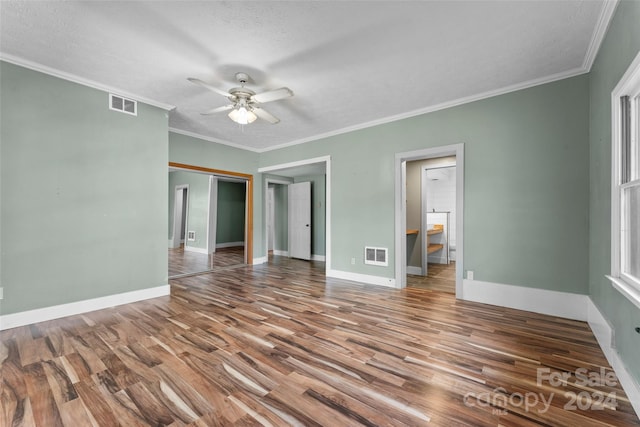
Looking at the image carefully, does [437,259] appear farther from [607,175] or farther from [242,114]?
[242,114]

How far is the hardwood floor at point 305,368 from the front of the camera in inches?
60.6

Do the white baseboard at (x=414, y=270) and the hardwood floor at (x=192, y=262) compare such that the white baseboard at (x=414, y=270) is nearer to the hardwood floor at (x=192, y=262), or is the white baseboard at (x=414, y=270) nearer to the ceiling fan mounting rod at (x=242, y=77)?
the hardwood floor at (x=192, y=262)

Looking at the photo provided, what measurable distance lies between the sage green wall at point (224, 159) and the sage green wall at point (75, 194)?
3.19ft

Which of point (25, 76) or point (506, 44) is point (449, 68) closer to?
point (506, 44)

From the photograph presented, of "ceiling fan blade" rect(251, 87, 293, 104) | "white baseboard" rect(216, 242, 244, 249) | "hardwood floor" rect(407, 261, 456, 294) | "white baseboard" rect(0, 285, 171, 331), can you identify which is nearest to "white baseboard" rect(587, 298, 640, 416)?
"hardwood floor" rect(407, 261, 456, 294)

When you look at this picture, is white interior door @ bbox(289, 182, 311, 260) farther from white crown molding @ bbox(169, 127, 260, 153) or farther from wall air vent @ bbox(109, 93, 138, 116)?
wall air vent @ bbox(109, 93, 138, 116)

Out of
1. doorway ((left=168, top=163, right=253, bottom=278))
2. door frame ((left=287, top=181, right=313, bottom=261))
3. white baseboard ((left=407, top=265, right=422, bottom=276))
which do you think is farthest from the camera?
door frame ((left=287, top=181, right=313, bottom=261))

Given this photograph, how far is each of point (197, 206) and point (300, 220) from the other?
104 inches

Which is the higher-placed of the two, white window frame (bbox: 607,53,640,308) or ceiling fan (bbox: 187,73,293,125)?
ceiling fan (bbox: 187,73,293,125)

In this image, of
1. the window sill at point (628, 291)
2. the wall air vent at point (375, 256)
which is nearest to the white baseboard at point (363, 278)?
the wall air vent at point (375, 256)

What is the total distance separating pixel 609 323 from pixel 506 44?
2531 mm

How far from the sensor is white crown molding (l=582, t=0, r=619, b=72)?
6.35ft

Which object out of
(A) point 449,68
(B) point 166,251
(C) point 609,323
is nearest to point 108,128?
(B) point 166,251

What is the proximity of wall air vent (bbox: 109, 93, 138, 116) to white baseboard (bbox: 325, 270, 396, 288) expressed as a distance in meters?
3.93
